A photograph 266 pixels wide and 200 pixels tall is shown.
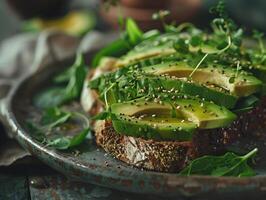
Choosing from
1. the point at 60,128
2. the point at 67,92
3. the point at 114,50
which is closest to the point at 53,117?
the point at 60,128

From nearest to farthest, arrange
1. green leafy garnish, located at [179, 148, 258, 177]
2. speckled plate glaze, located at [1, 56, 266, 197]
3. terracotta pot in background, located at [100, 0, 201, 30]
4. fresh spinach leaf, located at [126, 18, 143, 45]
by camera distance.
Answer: speckled plate glaze, located at [1, 56, 266, 197] → green leafy garnish, located at [179, 148, 258, 177] → fresh spinach leaf, located at [126, 18, 143, 45] → terracotta pot in background, located at [100, 0, 201, 30]

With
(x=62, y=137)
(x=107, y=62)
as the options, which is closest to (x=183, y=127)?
(x=62, y=137)

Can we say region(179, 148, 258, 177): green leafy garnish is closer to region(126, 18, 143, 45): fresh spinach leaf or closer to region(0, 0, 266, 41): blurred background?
region(126, 18, 143, 45): fresh spinach leaf

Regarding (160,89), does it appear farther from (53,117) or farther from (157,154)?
(53,117)

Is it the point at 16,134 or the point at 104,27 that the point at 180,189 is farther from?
the point at 104,27

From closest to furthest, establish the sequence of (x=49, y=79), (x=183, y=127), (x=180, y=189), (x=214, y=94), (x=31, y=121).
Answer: (x=180, y=189) → (x=183, y=127) → (x=214, y=94) → (x=31, y=121) → (x=49, y=79)

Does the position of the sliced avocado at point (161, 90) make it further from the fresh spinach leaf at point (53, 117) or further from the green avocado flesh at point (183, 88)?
the fresh spinach leaf at point (53, 117)

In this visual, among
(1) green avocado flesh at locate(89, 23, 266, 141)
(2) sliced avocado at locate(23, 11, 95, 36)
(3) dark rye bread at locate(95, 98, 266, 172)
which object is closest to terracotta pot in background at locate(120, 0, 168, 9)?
(2) sliced avocado at locate(23, 11, 95, 36)
